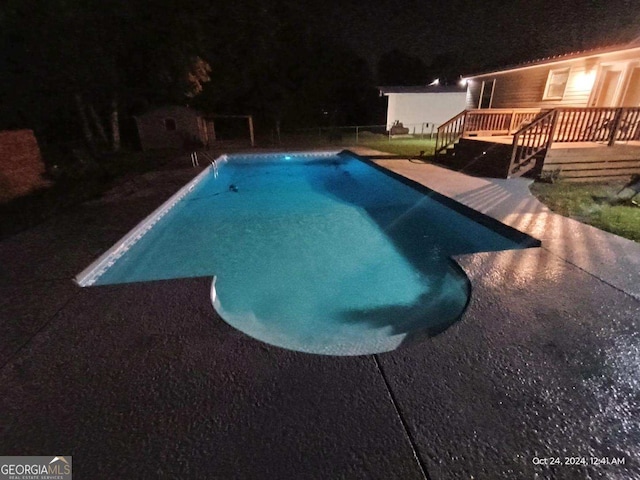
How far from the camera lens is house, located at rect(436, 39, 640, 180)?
6.99 meters

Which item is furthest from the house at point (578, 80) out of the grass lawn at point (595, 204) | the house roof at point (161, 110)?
the house roof at point (161, 110)

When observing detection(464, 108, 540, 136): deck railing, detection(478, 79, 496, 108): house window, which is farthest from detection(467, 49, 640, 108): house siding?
detection(464, 108, 540, 136): deck railing

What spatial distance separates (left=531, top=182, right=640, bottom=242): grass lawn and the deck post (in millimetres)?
1002

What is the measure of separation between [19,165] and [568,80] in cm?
1519

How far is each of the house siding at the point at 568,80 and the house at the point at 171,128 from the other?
1328 centimetres

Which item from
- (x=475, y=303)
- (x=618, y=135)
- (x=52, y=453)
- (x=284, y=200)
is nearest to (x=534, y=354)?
(x=475, y=303)

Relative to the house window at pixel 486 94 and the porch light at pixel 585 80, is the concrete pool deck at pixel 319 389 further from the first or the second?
the house window at pixel 486 94

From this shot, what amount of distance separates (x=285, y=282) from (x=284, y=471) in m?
3.23

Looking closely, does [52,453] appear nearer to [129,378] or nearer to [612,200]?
[129,378]

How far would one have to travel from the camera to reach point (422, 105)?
1834 centimetres

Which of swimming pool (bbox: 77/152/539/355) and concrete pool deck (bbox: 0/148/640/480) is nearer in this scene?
concrete pool deck (bbox: 0/148/640/480)

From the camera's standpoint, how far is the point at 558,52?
9.97m

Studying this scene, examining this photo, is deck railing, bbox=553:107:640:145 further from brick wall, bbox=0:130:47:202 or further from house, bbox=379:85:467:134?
brick wall, bbox=0:130:47:202

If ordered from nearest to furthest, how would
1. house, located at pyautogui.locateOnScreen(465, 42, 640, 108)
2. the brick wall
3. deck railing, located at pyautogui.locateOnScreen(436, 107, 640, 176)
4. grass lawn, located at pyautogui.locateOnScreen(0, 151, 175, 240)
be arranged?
grass lawn, located at pyautogui.locateOnScreen(0, 151, 175, 240)
the brick wall
deck railing, located at pyautogui.locateOnScreen(436, 107, 640, 176)
house, located at pyautogui.locateOnScreen(465, 42, 640, 108)
